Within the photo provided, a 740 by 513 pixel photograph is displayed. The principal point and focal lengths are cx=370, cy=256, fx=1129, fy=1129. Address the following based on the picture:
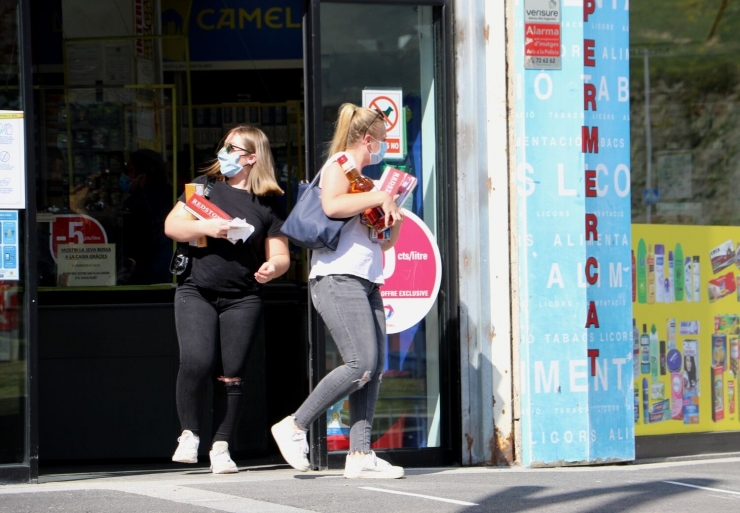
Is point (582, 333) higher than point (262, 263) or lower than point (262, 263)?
lower

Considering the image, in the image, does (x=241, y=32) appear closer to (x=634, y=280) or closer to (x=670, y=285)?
(x=634, y=280)

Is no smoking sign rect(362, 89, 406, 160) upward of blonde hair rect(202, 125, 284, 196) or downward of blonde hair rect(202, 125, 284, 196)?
upward

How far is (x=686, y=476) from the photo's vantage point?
19.5 feet

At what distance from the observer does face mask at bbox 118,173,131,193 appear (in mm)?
8023

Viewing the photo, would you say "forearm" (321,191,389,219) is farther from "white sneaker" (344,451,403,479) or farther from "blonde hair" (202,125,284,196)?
"white sneaker" (344,451,403,479)

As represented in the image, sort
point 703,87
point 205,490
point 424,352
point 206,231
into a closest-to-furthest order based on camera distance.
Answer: point 205,490 → point 206,231 → point 424,352 → point 703,87

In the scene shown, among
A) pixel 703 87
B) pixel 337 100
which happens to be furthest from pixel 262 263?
pixel 703 87

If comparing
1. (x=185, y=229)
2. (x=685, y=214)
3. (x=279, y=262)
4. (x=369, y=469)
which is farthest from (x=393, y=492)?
(x=685, y=214)

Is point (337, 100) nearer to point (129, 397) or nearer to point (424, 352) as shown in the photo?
point (424, 352)

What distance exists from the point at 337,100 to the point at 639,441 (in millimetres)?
2673

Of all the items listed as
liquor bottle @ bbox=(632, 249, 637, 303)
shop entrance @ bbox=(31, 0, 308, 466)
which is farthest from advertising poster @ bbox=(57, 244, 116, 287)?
liquor bottle @ bbox=(632, 249, 637, 303)

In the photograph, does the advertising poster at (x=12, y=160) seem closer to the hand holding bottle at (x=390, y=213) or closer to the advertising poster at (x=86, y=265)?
the hand holding bottle at (x=390, y=213)

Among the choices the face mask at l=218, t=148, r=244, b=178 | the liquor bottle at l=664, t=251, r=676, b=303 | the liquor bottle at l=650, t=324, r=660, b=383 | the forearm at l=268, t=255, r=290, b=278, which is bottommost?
the liquor bottle at l=650, t=324, r=660, b=383

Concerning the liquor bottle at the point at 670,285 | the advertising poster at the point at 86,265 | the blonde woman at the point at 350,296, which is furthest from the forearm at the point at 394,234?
the advertising poster at the point at 86,265
